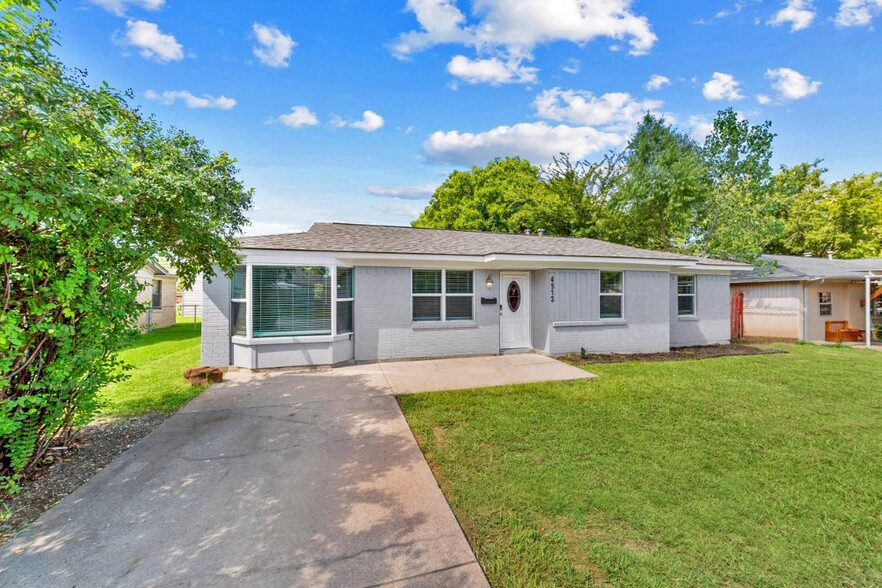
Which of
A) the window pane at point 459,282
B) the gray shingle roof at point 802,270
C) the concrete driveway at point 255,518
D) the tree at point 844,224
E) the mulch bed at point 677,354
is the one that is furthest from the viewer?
the tree at point 844,224

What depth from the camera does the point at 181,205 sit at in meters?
4.03

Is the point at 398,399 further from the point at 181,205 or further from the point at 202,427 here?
the point at 181,205

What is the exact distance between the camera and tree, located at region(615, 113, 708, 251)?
55.4ft

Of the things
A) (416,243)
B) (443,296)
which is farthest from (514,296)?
(416,243)

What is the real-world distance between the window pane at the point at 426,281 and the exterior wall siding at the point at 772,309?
13.5 meters

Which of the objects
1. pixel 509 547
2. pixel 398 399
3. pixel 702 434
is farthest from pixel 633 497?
pixel 398 399

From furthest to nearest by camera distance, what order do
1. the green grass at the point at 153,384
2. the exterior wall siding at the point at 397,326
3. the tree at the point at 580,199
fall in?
the tree at the point at 580,199
the exterior wall siding at the point at 397,326
the green grass at the point at 153,384

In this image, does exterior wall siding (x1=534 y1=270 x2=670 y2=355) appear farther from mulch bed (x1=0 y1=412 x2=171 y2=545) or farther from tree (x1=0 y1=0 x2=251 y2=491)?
mulch bed (x1=0 y1=412 x2=171 y2=545)

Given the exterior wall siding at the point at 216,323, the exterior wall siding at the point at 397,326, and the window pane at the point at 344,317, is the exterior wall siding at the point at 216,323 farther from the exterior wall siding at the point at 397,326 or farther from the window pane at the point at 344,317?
the exterior wall siding at the point at 397,326

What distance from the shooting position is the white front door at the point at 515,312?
9.39 metres

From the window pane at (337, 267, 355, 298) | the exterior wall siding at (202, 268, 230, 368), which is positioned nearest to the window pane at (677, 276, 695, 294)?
the window pane at (337, 267, 355, 298)

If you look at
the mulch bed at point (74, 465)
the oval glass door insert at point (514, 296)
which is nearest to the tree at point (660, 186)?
the oval glass door insert at point (514, 296)

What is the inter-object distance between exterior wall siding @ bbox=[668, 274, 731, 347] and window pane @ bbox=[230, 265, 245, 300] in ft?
39.2

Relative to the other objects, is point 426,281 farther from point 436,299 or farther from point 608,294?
point 608,294
